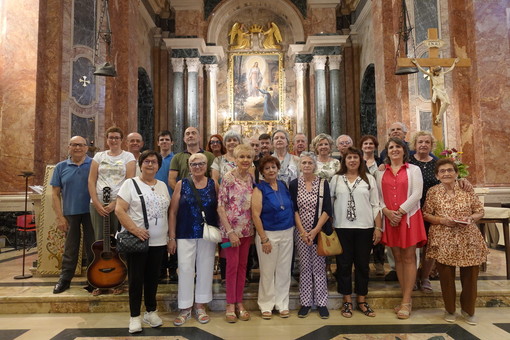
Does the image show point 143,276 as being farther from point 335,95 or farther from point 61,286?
point 335,95

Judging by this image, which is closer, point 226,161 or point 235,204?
point 235,204

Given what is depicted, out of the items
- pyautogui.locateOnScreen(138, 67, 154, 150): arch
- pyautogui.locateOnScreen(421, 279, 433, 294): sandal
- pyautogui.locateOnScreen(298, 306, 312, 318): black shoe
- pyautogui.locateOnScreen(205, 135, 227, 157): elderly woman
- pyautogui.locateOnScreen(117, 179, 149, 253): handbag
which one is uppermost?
pyautogui.locateOnScreen(138, 67, 154, 150): arch

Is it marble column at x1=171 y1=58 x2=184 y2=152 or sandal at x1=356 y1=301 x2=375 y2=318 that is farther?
marble column at x1=171 y1=58 x2=184 y2=152

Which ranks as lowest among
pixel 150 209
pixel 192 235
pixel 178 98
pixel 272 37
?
pixel 192 235

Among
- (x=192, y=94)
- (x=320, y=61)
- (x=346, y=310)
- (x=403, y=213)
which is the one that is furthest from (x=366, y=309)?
(x=320, y=61)

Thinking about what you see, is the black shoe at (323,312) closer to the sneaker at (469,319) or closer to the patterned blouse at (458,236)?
the patterned blouse at (458,236)

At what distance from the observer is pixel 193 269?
3.73 meters

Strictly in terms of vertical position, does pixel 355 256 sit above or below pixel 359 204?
below

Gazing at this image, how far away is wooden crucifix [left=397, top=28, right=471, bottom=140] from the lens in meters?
6.40

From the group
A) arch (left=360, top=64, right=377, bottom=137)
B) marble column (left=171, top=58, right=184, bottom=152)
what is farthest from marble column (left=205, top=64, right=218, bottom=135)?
arch (left=360, top=64, right=377, bottom=137)

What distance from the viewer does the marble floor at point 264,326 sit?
346 cm

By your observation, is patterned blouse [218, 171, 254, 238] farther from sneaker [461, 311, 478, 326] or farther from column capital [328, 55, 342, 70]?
column capital [328, 55, 342, 70]

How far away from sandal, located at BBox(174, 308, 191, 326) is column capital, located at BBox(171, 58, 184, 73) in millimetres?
11725

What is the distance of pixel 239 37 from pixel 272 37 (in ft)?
4.55
